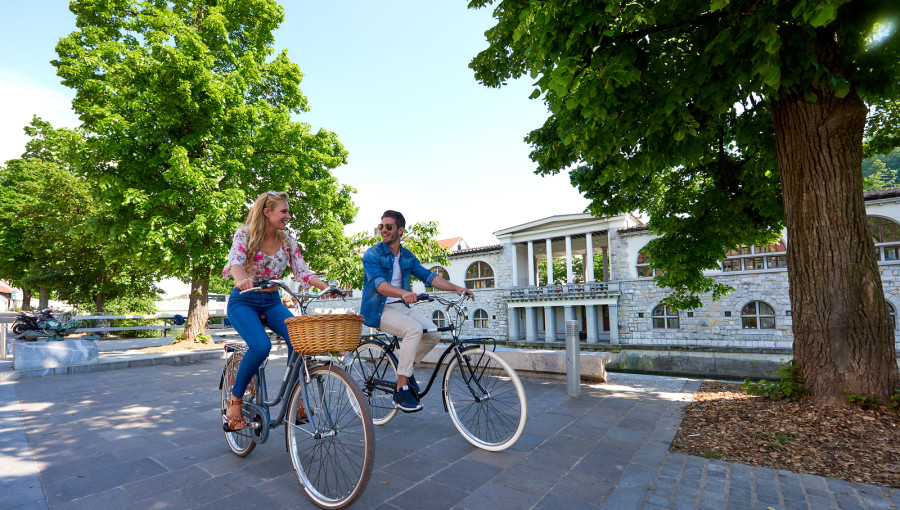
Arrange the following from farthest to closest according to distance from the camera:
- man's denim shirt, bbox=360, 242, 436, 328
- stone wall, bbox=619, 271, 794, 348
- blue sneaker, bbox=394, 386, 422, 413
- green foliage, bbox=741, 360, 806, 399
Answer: stone wall, bbox=619, 271, 794, 348
green foliage, bbox=741, 360, 806, 399
man's denim shirt, bbox=360, 242, 436, 328
blue sneaker, bbox=394, 386, 422, 413

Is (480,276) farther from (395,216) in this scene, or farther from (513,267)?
(395,216)

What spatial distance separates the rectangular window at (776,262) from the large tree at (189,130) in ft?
75.3

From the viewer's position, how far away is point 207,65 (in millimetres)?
12297

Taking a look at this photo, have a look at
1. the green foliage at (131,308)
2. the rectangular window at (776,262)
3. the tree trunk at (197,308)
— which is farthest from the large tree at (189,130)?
the rectangular window at (776,262)

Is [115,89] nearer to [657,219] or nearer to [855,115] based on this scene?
[657,219]

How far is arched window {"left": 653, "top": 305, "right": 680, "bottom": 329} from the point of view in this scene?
25.8m

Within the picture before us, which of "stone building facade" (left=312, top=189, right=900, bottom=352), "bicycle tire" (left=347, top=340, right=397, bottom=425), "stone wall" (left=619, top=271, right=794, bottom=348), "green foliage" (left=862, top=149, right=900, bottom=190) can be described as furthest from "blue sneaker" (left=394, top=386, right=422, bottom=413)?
"green foliage" (left=862, top=149, right=900, bottom=190)

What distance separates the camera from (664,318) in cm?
2628

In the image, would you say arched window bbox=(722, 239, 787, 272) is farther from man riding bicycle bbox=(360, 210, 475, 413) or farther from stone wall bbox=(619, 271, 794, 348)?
man riding bicycle bbox=(360, 210, 475, 413)

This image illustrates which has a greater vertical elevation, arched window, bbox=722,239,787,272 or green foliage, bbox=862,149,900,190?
green foliage, bbox=862,149,900,190

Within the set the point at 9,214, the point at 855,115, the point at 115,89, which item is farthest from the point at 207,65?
the point at 9,214

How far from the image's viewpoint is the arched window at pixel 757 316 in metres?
23.2

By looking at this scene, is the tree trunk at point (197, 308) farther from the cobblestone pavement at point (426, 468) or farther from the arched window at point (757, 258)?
the arched window at point (757, 258)

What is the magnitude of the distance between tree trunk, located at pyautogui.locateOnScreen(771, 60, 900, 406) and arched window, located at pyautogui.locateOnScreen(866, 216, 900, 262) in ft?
74.4
